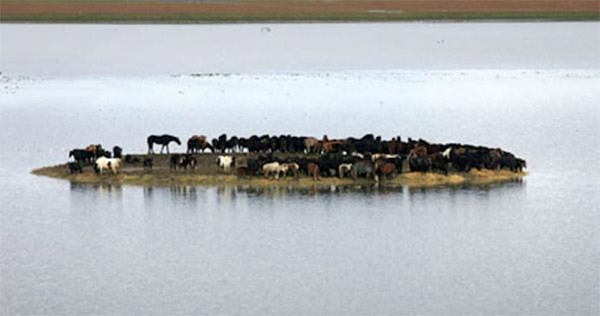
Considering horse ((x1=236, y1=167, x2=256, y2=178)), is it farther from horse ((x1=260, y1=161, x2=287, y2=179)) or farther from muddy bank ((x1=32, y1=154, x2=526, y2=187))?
horse ((x1=260, y1=161, x2=287, y2=179))

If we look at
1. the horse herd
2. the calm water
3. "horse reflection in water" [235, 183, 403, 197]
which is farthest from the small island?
the calm water

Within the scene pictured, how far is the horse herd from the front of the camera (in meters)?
33.9

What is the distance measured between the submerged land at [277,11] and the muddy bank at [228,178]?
269 feet

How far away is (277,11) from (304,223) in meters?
96.2

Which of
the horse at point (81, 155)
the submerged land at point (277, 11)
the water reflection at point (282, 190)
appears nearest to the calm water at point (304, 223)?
the water reflection at point (282, 190)

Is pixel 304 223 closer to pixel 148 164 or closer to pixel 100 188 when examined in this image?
pixel 100 188

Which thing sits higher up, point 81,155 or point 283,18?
point 283,18

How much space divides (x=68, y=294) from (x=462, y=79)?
45986 mm

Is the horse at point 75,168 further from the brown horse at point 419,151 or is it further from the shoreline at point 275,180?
the brown horse at point 419,151

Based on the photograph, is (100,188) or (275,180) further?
(100,188)

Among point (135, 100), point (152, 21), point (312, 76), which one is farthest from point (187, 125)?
point (152, 21)

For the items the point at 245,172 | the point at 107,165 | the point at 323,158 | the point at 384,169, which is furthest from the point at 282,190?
the point at 107,165

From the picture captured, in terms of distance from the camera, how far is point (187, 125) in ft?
158

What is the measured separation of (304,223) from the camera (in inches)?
1183
